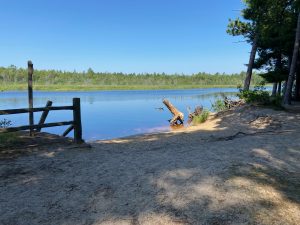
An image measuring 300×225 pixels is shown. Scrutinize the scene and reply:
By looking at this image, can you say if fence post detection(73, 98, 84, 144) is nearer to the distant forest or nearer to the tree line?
the tree line

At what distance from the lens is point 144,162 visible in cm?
796

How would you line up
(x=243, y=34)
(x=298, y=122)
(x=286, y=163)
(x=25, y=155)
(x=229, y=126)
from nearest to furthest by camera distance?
(x=286, y=163) → (x=25, y=155) → (x=298, y=122) → (x=229, y=126) → (x=243, y=34)

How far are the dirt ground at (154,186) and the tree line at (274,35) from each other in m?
13.5

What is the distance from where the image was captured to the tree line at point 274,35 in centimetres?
2115

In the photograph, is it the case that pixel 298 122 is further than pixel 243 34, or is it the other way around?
pixel 243 34

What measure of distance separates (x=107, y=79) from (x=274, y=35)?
482 feet

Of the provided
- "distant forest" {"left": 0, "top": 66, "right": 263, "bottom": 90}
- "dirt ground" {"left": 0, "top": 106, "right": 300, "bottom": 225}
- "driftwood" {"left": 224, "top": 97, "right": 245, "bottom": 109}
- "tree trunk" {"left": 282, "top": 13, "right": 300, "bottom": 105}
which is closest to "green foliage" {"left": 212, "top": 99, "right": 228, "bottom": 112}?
"driftwood" {"left": 224, "top": 97, "right": 245, "bottom": 109}

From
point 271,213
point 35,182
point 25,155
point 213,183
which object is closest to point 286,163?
point 213,183

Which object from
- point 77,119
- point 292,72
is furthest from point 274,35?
point 77,119

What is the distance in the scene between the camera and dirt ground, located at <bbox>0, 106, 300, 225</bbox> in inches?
195

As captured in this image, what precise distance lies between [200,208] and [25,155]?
A: 17.5 ft

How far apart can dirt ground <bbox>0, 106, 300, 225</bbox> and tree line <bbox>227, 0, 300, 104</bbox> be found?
44.3ft

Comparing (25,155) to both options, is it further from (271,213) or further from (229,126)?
(229,126)

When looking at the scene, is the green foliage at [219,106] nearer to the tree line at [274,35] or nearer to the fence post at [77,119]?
the tree line at [274,35]
